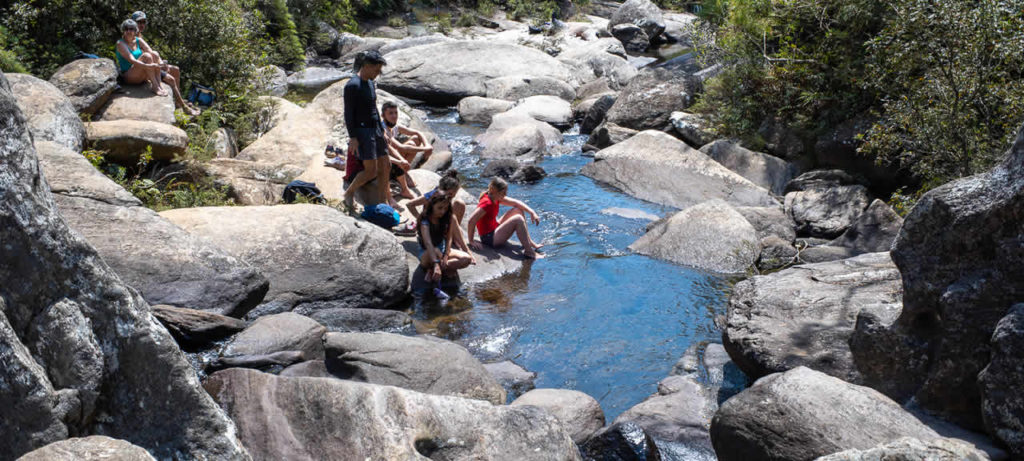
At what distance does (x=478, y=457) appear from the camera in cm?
412

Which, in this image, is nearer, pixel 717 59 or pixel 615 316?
pixel 615 316

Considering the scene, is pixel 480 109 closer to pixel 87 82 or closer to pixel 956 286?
pixel 87 82

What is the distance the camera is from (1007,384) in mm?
4031

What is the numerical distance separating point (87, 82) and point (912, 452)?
10.7 metres

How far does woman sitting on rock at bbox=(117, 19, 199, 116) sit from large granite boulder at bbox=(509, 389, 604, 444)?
7.90 metres

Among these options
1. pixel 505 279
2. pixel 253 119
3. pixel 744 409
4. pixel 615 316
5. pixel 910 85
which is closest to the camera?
pixel 744 409

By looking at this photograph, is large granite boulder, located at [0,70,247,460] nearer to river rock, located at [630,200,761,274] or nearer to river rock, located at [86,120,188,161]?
river rock, located at [86,120,188,161]

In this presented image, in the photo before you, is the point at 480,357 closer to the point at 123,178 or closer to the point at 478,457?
the point at 478,457

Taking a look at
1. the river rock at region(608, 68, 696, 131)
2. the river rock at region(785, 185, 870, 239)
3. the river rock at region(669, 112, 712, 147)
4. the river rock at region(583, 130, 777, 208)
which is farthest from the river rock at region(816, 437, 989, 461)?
the river rock at region(608, 68, 696, 131)

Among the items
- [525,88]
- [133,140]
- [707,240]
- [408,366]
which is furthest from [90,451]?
[525,88]

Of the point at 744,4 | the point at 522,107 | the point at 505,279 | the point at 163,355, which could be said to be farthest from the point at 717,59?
the point at 163,355

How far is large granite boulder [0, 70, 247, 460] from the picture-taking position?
8.24ft

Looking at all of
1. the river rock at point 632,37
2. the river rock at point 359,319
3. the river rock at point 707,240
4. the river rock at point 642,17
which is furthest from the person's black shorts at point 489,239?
the river rock at point 642,17

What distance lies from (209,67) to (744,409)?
11.1 meters
